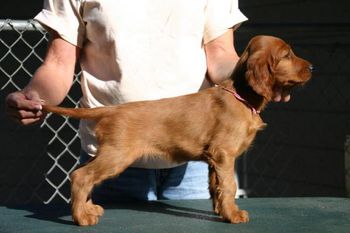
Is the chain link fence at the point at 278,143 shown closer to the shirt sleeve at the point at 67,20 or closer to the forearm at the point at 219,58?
the forearm at the point at 219,58

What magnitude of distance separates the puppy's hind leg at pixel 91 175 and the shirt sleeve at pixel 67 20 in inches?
20.5

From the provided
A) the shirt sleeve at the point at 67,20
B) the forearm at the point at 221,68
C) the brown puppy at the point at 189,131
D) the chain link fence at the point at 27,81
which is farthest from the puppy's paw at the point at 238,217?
the chain link fence at the point at 27,81

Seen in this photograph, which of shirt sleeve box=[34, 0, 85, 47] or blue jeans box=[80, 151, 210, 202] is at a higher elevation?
shirt sleeve box=[34, 0, 85, 47]

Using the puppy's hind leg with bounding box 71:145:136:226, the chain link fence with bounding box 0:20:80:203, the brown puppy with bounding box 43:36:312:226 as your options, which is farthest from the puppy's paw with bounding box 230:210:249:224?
the chain link fence with bounding box 0:20:80:203

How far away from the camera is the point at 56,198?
6961 millimetres

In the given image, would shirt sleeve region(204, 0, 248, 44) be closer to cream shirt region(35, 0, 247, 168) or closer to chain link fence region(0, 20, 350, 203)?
cream shirt region(35, 0, 247, 168)

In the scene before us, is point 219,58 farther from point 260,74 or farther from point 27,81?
point 27,81

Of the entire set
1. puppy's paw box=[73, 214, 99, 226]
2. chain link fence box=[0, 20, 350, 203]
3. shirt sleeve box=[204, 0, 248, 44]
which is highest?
shirt sleeve box=[204, 0, 248, 44]

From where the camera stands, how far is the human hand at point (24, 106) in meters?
2.68

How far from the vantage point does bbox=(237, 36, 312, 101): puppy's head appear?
2836 millimetres

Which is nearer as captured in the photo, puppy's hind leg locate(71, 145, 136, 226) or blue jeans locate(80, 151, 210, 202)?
puppy's hind leg locate(71, 145, 136, 226)

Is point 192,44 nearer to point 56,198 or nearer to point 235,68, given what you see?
point 235,68

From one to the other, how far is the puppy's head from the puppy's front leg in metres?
0.27

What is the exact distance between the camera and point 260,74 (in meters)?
2.83
